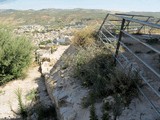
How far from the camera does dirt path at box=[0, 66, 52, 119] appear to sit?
9.99 m

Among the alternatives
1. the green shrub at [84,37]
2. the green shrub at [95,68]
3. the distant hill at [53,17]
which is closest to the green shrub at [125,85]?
the green shrub at [95,68]

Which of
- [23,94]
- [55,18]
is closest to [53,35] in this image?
[23,94]

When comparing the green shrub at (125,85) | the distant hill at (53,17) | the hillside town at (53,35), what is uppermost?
the green shrub at (125,85)

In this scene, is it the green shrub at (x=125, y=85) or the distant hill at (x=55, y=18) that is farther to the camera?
the distant hill at (x=55, y=18)

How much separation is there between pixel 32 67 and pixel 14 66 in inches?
77.5

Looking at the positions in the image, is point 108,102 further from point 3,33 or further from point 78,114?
point 3,33

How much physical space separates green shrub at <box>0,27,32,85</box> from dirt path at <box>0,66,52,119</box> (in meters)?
0.42

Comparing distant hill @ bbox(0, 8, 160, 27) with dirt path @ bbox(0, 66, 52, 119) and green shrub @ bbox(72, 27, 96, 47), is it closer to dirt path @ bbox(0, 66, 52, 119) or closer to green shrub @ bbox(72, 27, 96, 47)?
dirt path @ bbox(0, 66, 52, 119)

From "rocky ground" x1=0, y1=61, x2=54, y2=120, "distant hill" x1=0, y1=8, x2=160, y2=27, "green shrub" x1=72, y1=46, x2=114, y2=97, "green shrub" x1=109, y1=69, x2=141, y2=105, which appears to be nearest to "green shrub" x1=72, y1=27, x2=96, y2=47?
"green shrub" x1=72, y1=46, x2=114, y2=97

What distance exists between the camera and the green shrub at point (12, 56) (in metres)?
13.4

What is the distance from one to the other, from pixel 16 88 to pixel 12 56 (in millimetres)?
1755

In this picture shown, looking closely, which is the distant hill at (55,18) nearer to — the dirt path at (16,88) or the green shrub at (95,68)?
the dirt path at (16,88)

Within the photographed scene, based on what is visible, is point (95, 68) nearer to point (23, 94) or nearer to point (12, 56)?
point (23, 94)

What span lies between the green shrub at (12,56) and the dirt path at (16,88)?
0.42 meters
